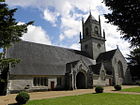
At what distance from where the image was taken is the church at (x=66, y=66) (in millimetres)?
25469

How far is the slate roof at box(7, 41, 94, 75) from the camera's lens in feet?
85.6

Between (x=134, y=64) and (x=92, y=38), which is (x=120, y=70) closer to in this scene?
(x=92, y=38)

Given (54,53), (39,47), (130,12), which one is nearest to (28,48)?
(39,47)

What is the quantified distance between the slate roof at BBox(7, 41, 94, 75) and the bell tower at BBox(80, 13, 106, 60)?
943 cm

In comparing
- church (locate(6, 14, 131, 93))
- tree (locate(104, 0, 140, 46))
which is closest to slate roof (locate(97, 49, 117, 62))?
church (locate(6, 14, 131, 93))

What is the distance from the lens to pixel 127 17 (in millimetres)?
9969

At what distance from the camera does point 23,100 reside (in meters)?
13.6

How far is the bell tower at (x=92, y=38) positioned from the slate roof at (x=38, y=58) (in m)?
9.43

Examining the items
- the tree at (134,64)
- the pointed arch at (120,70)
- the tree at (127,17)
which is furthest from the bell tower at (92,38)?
the tree at (127,17)

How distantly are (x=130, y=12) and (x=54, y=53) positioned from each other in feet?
83.6

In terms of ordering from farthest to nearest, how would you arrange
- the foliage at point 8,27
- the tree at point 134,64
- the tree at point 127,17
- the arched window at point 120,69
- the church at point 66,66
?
the tree at point 134,64
the arched window at point 120,69
the church at point 66,66
the foliage at point 8,27
the tree at point 127,17

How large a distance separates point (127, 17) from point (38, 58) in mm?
22446

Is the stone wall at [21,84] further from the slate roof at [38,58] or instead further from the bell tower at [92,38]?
the bell tower at [92,38]

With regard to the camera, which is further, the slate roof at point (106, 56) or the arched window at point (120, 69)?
the arched window at point (120, 69)
